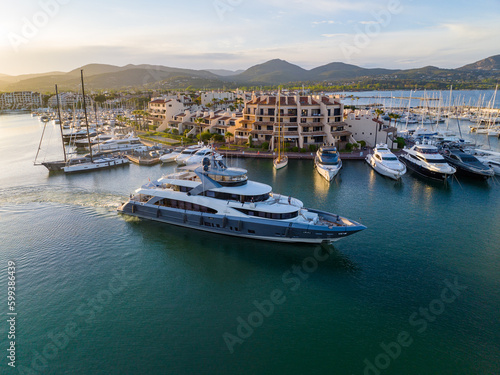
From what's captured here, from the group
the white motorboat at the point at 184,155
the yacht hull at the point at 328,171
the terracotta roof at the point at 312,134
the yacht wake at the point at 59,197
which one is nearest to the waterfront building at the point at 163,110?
the white motorboat at the point at 184,155

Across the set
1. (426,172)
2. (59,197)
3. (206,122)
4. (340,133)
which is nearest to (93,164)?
(59,197)

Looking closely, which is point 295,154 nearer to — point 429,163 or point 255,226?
point 429,163

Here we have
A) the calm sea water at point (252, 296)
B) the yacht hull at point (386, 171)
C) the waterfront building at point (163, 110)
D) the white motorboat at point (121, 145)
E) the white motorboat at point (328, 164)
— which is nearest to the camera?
the calm sea water at point (252, 296)

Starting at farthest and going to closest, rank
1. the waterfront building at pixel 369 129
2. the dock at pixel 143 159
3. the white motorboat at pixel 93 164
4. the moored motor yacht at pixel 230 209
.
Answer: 1. the waterfront building at pixel 369 129
2. the dock at pixel 143 159
3. the white motorboat at pixel 93 164
4. the moored motor yacht at pixel 230 209

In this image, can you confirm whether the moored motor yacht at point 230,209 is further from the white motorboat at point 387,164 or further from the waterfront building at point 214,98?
the waterfront building at point 214,98

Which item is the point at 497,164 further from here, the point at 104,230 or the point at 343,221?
the point at 104,230

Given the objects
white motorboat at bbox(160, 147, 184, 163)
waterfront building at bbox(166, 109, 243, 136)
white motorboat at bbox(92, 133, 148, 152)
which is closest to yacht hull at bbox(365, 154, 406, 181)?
waterfront building at bbox(166, 109, 243, 136)
